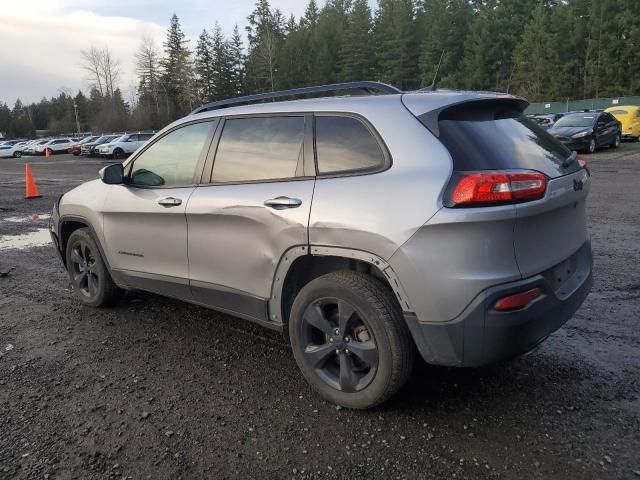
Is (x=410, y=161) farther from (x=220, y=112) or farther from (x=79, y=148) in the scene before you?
(x=79, y=148)

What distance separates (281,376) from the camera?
347 cm

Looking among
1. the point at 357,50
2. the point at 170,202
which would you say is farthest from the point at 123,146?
the point at 357,50

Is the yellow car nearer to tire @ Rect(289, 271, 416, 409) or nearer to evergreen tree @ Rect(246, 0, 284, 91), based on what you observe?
tire @ Rect(289, 271, 416, 409)

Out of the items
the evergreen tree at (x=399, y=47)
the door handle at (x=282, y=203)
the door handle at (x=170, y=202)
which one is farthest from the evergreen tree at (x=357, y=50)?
the door handle at (x=282, y=203)

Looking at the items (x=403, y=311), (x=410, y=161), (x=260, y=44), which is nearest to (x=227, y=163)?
(x=410, y=161)

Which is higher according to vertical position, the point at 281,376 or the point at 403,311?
the point at 403,311

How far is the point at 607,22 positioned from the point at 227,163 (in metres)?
65.5

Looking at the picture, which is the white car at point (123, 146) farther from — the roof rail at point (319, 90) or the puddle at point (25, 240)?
the roof rail at point (319, 90)

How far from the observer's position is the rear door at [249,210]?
312 centimetres

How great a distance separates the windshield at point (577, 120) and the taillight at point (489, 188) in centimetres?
1983

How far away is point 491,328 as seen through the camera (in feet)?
8.39

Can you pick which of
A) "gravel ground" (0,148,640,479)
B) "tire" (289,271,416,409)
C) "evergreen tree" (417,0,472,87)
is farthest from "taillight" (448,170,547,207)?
"evergreen tree" (417,0,472,87)

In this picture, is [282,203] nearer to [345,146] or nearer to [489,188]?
[345,146]

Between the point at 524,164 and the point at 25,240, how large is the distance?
783cm
